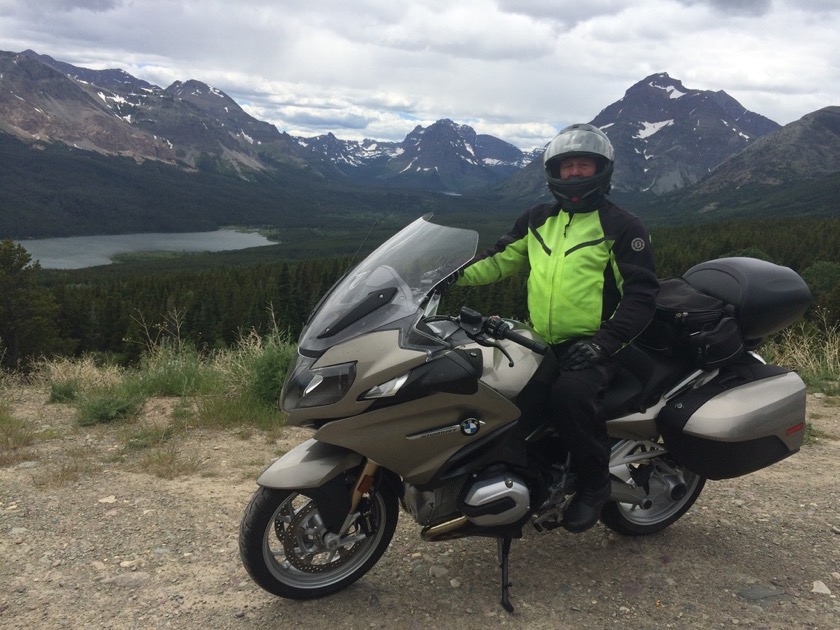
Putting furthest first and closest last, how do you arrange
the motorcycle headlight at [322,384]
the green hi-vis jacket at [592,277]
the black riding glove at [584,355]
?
1. the green hi-vis jacket at [592,277]
2. the black riding glove at [584,355]
3. the motorcycle headlight at [322,384]

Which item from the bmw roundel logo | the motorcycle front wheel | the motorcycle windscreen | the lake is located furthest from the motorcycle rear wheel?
the lake

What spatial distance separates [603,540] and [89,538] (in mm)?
3313

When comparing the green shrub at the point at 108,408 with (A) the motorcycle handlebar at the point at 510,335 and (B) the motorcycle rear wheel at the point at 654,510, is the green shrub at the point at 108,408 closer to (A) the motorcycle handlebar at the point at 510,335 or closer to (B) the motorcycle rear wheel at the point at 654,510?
(A) the motorcycle handlebar at the point at 510,335

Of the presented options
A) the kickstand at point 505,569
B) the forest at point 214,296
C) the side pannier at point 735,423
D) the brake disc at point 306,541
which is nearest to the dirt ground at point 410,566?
the kickstand at point 505,569

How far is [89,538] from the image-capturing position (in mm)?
3979

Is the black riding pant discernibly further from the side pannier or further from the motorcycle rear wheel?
the motorcycle rear wheel

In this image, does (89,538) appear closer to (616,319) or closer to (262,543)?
(262,543)

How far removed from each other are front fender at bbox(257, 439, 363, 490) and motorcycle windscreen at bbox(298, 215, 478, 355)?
0.56 m

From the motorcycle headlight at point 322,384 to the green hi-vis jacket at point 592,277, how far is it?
4.17 feet

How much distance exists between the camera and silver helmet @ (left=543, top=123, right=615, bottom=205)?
346 cm

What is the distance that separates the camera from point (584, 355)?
3.23m

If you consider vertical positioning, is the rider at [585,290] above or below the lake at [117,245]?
above

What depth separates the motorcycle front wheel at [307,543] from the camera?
3176mm

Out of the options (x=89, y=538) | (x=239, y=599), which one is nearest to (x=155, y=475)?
(x=89, y=538)
